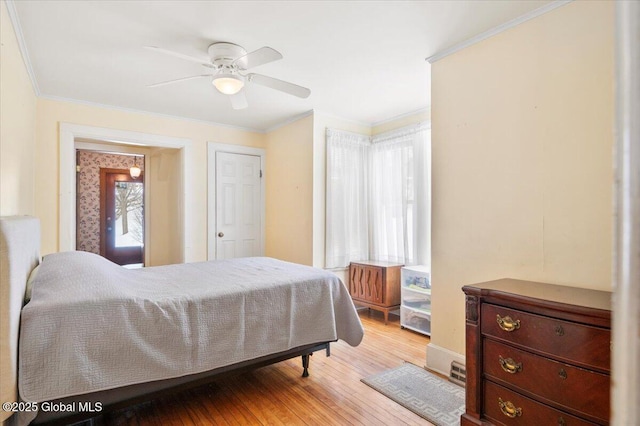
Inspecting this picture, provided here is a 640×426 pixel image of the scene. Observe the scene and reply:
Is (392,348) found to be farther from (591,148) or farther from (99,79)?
(99,79)

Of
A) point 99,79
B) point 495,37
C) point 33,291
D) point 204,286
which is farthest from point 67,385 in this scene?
point 495,37

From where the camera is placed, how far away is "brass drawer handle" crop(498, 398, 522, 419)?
5.61 ft

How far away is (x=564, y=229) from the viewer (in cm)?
202

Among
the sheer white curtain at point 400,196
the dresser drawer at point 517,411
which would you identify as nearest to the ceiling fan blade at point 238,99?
the sheer white curtain at point 400,196

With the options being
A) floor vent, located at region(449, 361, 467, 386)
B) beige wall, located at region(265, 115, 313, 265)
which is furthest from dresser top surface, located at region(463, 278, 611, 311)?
beige wall, located at region(265, 115, 313, 265)

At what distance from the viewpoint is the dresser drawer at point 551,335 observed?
1.46 metres

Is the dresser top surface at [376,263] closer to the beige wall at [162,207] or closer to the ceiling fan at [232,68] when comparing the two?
the ceiling fan at [232,68]

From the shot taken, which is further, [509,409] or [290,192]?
[290,192]

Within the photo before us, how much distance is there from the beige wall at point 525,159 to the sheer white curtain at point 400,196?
3.84 ft

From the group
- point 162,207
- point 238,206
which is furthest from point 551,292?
point 162,207

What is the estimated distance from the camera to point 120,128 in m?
3.91

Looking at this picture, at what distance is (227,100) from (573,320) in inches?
139

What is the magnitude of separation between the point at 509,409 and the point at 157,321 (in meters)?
1.91

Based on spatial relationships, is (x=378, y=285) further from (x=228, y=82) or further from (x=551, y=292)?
(x=228, y=82)
